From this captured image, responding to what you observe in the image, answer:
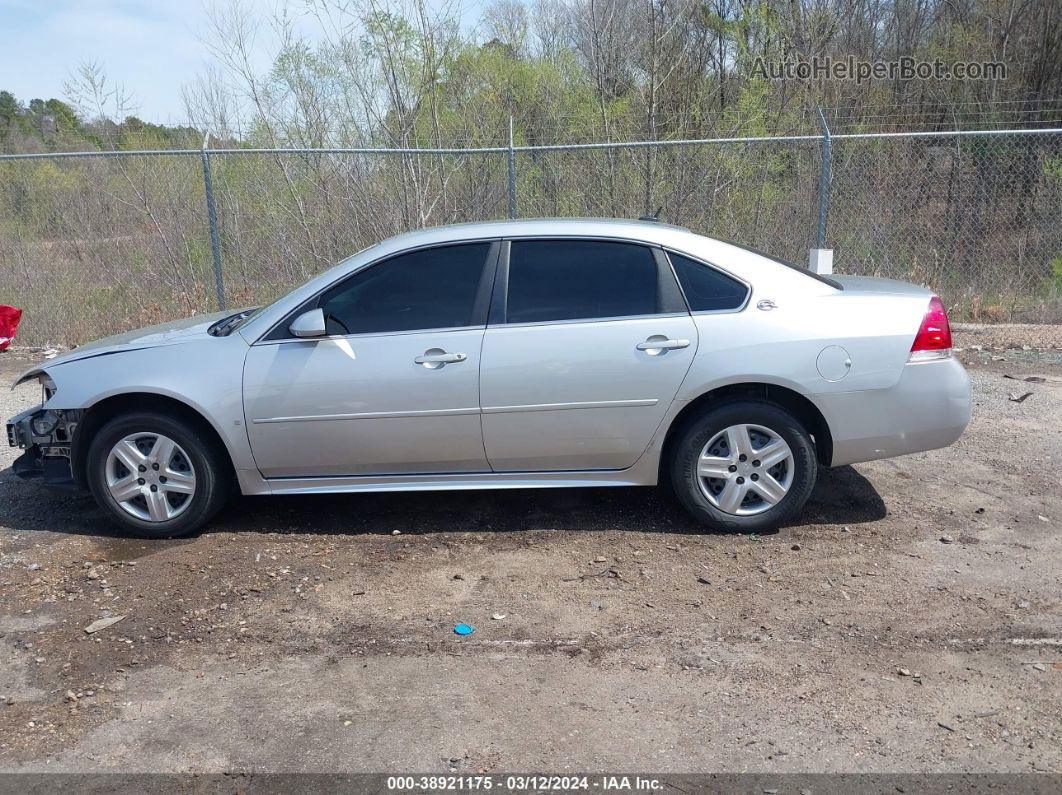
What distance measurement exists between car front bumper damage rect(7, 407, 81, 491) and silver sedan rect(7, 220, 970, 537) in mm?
25

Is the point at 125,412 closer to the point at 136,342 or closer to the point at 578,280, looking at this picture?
the point at 136,342

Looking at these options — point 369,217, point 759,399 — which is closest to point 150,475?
point 759,399

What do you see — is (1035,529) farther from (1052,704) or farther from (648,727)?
(648,727)

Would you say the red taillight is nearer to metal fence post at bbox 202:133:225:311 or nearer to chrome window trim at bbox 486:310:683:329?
chrome window trim at bbox 486:310:683:329

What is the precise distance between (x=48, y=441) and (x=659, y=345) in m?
3.43

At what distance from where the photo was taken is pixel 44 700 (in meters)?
3.55

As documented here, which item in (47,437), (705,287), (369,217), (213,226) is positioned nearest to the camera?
(705,287)

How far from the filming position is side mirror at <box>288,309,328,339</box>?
15.7 ft

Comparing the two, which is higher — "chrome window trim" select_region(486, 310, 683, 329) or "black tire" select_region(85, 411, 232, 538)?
"chrome window trim" select_region(486, 310, 683, 329)

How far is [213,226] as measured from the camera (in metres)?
9.76

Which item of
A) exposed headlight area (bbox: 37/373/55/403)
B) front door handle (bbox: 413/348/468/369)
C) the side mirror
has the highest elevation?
the side mirror

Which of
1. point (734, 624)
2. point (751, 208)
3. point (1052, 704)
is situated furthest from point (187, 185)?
point (1052, 704)

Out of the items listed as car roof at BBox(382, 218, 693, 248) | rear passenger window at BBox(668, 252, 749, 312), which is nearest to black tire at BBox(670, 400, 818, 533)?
rear passenger window at BBox(668, 252, 749, 312)

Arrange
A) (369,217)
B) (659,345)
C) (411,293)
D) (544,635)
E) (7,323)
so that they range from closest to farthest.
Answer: (544,635) < (659,345) < (411,293) < (7,323) < (369,217)
